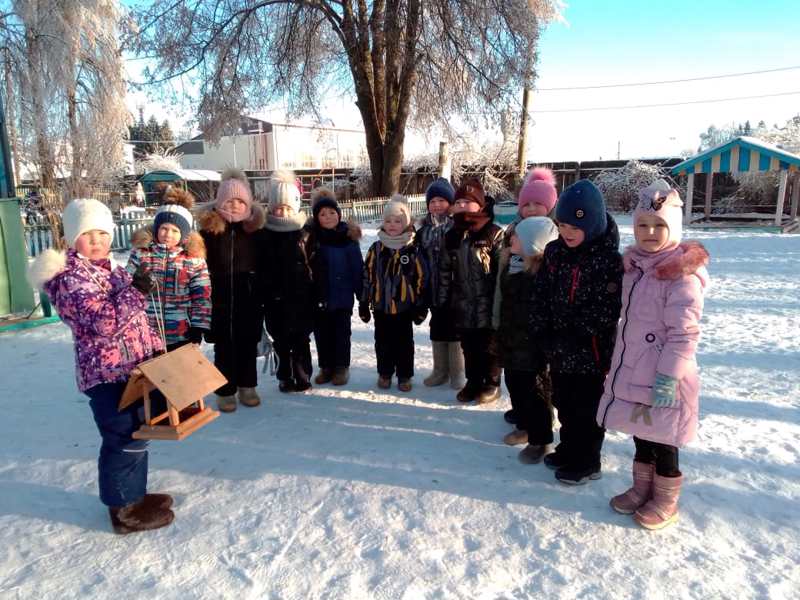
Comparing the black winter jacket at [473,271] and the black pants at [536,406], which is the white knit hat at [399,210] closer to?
the black winter jacket at [473,271]

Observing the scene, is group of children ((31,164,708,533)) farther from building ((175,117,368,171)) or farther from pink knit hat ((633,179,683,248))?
building ((175,117,368,171))

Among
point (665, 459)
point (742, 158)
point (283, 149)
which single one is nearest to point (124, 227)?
point (665, 459)

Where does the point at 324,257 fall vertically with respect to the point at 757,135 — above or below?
below

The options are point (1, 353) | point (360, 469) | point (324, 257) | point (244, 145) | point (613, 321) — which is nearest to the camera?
point (613, 321)

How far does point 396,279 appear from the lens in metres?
4.28

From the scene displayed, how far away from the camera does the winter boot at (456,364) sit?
4.50m

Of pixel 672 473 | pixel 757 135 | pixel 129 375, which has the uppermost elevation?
pixel 757 135

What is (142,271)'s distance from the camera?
9.05ft

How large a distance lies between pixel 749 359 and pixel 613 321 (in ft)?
10.0

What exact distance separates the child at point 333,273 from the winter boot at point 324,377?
0.01 metres

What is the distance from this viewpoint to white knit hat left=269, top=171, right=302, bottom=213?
13.9 ft

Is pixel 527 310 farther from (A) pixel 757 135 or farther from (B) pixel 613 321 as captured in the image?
(A) pixel 757 135

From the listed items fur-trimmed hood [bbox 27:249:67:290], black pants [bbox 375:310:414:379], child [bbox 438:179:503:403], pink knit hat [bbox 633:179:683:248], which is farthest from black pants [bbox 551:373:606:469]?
fur-trimmed hood [bbox 27:249:67:290]

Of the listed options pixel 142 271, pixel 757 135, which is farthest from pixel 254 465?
pixel 757 135
